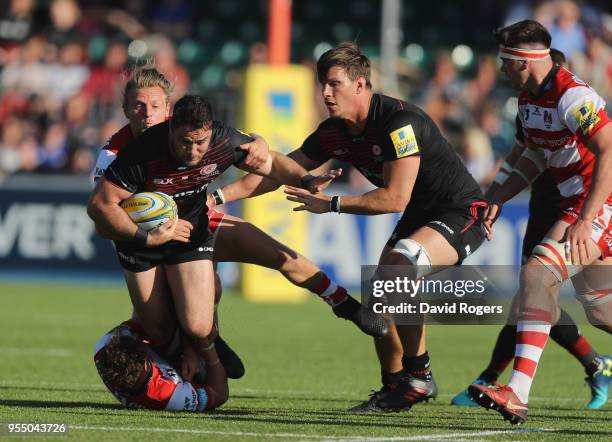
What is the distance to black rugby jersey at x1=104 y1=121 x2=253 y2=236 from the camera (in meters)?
7.49

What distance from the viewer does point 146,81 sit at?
843 centimetres

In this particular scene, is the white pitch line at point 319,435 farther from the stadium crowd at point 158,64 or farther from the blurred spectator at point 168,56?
the blurred spectator at point 168,56

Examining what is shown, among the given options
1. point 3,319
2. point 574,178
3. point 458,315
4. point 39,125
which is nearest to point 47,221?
point 39,125

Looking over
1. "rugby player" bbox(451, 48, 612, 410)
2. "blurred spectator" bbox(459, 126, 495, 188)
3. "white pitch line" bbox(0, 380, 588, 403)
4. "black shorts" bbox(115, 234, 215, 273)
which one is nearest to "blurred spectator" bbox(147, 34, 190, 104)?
"blurred spectator" bbox(459, 126, 495, 188)

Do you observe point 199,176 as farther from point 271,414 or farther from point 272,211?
point 272,211

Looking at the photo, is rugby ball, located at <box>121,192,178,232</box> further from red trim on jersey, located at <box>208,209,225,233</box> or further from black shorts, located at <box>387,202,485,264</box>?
black shorts, located at <box>387,202,485,264</box>

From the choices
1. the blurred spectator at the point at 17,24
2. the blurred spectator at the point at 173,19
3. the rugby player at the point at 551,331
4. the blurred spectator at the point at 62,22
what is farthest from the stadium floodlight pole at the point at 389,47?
the rugby player at the point at 551,331

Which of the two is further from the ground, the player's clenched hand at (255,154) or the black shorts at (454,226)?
the player's clenched hand at (255,154)

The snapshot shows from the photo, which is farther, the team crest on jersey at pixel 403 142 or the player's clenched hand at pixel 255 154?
the player's clenched hand at pixel 255 154

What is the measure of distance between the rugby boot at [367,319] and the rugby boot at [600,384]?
5.17ft

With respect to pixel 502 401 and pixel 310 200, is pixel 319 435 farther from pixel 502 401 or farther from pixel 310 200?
pixel 310 200

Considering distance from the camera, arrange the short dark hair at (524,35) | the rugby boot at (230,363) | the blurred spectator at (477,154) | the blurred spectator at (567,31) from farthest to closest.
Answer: the blurred spectator at (567,31), the blurred spectator at (477,154), the rugby boot at (230,363), the short dark hair at (524,35)

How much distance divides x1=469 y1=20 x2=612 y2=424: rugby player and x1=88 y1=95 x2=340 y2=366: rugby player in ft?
4.34

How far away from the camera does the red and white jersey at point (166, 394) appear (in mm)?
7723
